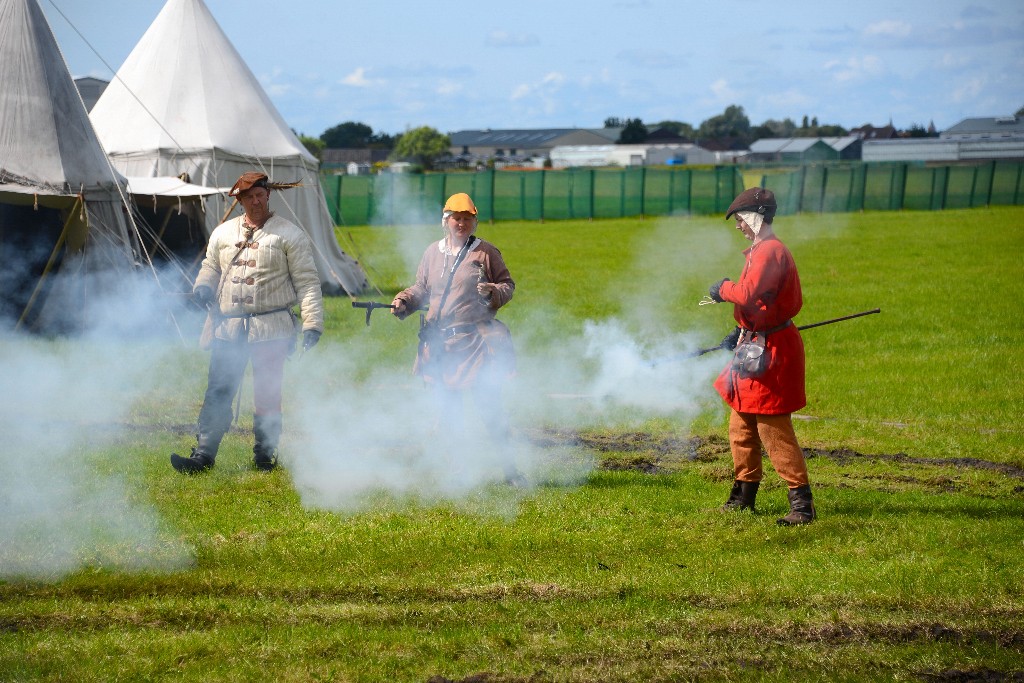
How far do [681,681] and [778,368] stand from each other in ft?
7.35

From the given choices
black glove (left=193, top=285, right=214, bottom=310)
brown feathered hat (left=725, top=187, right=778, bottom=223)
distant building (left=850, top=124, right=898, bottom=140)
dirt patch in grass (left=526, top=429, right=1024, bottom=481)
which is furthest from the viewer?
distant building (left=850, top=124, right=898, bottom=140)

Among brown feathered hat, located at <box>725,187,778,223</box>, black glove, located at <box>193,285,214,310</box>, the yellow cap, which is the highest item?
brown feathered hat, located at <box>725,187,778,223</box>

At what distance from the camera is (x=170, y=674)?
13.4 ft

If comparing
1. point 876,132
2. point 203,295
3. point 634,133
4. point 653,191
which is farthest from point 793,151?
point 203,295

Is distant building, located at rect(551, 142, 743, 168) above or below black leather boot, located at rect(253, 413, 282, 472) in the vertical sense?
below

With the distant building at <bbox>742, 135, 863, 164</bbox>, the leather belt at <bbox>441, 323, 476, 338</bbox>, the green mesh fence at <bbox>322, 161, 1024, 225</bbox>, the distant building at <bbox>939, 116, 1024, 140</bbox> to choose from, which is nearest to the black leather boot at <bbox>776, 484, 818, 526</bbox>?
the leather belt at <bbox>441, 323, 476, 338</bbox>

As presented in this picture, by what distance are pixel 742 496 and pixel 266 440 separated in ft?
10.2

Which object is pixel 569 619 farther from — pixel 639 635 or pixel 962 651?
pixel 962 651

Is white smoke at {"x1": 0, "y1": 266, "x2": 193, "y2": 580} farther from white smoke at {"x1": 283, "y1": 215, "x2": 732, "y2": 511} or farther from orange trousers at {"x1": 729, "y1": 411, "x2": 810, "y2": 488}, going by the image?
orange trousers at {"x1": 729, "y1": 411, "x2": 810, "y2": 488}

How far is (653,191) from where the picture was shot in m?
40.1

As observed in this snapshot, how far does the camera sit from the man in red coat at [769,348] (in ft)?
19.0

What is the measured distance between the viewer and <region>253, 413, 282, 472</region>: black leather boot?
700cm

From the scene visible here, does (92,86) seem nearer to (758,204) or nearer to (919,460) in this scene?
(919,460)

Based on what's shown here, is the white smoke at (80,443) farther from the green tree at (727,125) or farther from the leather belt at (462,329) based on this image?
the green tree at (727,125)
